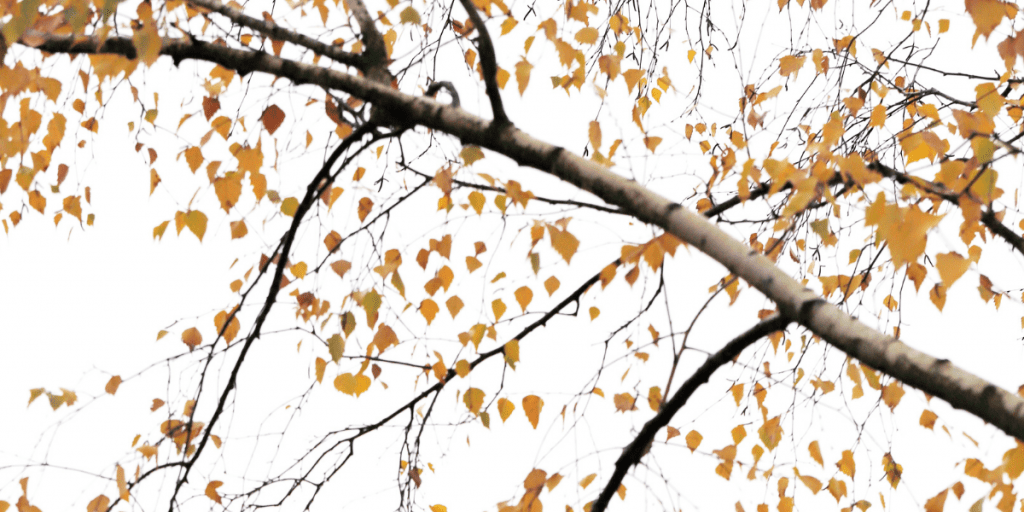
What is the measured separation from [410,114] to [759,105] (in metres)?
1.69

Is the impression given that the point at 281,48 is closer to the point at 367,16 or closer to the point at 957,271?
the point at 367,16

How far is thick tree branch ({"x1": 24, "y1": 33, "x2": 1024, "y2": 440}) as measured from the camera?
36.3 inches

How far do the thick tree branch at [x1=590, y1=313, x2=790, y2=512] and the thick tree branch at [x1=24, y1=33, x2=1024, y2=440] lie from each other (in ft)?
0.83

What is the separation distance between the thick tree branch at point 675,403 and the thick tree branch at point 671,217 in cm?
25

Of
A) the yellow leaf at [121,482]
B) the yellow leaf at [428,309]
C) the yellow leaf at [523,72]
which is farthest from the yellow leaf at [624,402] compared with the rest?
the yellow leaf at [121,482]

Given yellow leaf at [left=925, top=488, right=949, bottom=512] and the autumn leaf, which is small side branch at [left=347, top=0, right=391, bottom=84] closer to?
the autumn leaf

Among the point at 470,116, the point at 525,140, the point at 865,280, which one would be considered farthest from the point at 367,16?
the point at 865,280

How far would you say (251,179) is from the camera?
1.87 m

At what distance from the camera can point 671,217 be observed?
120 cm

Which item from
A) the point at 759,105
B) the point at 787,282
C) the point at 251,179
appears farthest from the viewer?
the point at 759,105

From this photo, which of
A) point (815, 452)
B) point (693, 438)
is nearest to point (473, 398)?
point (693, 438)

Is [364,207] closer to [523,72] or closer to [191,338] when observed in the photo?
[191,338]

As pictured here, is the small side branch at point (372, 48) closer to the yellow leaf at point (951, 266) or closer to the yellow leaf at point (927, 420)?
the yellow leaf at point (951, 266)

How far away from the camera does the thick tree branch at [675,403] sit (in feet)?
4.58
